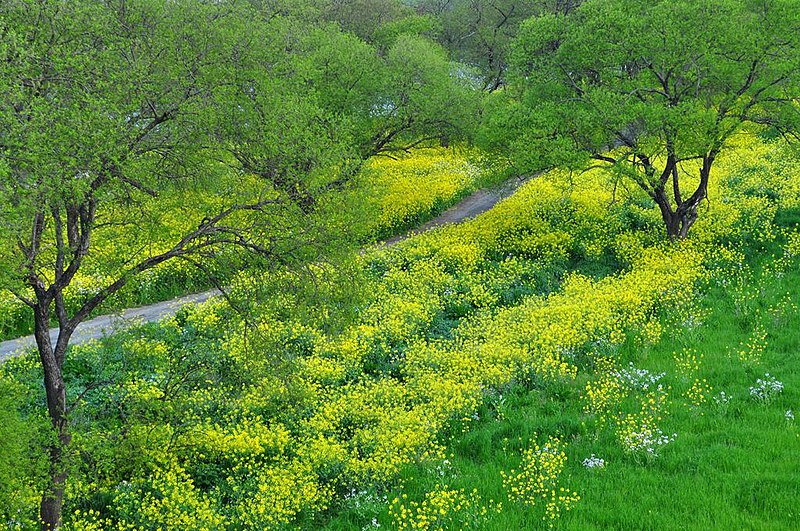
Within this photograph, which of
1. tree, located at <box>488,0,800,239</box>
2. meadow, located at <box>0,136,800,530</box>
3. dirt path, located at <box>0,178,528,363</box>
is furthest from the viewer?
tree, located at <box>488,0,800,239</box>

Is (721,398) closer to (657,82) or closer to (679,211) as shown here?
(679,211)

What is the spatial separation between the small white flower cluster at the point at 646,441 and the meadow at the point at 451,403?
1.9 inches

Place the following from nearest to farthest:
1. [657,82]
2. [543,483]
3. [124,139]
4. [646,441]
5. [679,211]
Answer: [124,139] → [543,483] → [646,441] → [679,211] → [657,82]

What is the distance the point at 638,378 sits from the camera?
13.8m

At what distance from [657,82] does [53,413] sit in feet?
73.9

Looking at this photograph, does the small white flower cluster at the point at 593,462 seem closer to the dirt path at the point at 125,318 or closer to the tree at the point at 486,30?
the dirt path at the point at 125,318

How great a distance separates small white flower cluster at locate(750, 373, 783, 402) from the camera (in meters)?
12.4

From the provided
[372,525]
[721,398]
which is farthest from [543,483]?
[721,398]

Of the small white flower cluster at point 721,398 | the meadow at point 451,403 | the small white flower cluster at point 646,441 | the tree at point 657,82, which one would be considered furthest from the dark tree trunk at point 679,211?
the small white flower cluster at point 646,441

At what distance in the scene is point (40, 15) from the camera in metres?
8.95

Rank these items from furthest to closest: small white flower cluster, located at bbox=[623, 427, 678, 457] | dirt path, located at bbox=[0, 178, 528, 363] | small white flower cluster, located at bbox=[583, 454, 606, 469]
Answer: dirt path, located at bbox=[0, 178, 528, 363]
small white flower cluster, located at bbox=[623, 427, 678, 457]
small white flower cluster, located at bbox=[583, 454, 606, 469]

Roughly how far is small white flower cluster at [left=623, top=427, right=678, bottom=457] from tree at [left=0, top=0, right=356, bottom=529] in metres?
7.35

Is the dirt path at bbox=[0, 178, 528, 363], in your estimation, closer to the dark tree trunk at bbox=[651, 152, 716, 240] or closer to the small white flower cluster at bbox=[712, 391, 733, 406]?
the dark tree trunk at bbox=[651, 152, 716, 240]

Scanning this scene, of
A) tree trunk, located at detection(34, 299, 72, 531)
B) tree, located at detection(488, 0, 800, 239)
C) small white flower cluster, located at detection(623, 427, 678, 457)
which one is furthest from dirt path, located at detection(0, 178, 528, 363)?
small white flower cluster, located at detection(623, 427, 678, 457)
